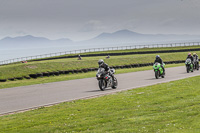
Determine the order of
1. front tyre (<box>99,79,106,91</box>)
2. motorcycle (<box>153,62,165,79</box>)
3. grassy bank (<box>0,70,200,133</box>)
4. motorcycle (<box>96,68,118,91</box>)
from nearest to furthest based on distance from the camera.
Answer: grassy bank (<box>0,70,200,133</box>)
motorcycle (<box>96,68,118,91</box>)
front tyre (<box>99,79,106,91</box>)
motorcycle (<box>153,62,165,79</box>)

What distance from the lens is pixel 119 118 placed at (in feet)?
30.8

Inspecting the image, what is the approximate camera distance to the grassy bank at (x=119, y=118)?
8133mm

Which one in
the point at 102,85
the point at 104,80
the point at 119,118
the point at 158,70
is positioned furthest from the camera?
the point at 158,70

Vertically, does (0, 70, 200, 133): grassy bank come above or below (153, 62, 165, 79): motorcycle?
below

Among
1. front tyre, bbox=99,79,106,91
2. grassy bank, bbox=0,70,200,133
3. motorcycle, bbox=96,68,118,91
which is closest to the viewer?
grassy bank, bbox=0,70,200,133

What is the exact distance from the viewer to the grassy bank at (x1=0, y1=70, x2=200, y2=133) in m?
8.13

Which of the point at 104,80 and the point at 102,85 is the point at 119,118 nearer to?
the point at 102,85

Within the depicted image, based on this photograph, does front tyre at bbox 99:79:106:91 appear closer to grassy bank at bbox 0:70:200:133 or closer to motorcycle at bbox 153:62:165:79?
grassy bank at bbox 0:70:200:133

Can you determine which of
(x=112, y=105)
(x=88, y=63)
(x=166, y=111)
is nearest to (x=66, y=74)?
(x=88, y=63)

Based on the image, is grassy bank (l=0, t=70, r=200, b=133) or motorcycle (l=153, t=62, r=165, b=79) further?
motorcycle (l=153, t=62, r=165, b=79)

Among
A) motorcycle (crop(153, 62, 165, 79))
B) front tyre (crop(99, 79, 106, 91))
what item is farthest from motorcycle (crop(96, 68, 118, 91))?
motorcycle (crop(153, 62, 165, 79))

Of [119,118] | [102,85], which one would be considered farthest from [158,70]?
[119,118]

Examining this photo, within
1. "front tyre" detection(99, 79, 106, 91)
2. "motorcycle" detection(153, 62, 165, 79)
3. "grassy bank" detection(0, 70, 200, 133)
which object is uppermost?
"motorcycle" detection(153, 62, 165, 79)

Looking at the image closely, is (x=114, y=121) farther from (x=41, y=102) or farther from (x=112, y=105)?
(x=41, y=102)
